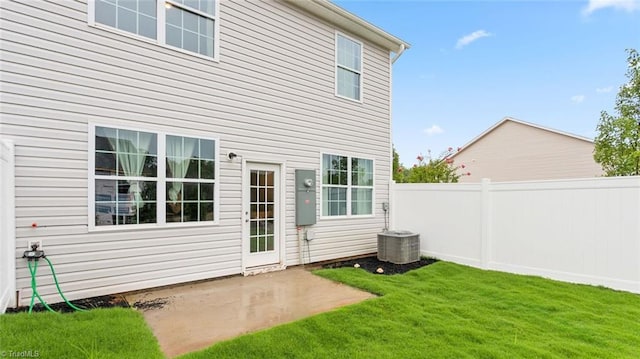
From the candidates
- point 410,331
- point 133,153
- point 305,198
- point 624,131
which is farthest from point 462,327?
Answer: point 624,131

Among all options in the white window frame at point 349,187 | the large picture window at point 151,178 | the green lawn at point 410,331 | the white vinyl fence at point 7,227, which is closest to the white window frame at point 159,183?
the large picture window at point 151,178

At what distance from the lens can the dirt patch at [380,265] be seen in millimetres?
5965

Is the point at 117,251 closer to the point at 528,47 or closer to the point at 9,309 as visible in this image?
the point at 9,309

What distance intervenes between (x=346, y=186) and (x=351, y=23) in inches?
142

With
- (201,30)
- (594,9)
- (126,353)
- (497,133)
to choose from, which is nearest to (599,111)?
(594,9)

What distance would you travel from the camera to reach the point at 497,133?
54.9 feet

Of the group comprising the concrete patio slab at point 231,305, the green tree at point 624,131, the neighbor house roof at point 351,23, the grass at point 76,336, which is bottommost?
the concrete patio slab at point 231,305

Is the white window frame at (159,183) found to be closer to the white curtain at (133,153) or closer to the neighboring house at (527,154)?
the white curtain at (133,153)

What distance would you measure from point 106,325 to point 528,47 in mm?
14044

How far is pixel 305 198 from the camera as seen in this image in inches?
241

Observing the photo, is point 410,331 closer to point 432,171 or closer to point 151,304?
point 151,304

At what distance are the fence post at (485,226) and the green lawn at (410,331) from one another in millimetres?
1599

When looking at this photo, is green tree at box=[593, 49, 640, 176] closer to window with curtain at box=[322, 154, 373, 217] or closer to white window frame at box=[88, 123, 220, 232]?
window with curtain at box=[322, 154, 373, 217]

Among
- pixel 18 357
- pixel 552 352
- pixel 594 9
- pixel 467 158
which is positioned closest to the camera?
pixel 18 357
